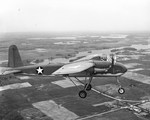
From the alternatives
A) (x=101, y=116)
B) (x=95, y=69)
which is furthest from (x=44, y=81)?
(x=95, y=69)

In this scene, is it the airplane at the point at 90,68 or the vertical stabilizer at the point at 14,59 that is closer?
the airplane at the point at 90,68

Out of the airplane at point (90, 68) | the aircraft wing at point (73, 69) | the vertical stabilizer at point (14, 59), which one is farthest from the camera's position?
the vertical stabilizer at point (14, 59)

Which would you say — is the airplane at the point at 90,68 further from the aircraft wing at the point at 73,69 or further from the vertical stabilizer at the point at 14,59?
the vertical stabilizer at the point at 14,59

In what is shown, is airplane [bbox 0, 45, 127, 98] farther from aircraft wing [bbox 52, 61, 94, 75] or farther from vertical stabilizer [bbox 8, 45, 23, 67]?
vertical stabilizer [bbox 8, 45, 23, 67]

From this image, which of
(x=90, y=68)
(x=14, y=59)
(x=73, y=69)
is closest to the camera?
(x=73, y=69)

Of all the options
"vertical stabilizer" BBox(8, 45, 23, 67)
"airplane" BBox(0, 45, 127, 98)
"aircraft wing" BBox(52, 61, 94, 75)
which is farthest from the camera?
"vertical stabilizer" BBox(8, 45, 23, 67)

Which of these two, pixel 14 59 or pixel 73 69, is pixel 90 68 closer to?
pixel 73 69

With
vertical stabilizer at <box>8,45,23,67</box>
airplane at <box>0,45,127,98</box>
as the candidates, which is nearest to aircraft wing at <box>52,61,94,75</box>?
airplane at <box>0,45,127,98</box>

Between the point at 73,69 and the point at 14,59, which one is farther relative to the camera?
the point at 14,59

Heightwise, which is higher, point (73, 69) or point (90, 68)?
point (73, 69)

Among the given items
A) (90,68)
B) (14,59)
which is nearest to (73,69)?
(90,68)

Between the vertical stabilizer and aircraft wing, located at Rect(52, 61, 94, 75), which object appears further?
the vertical stabilizer

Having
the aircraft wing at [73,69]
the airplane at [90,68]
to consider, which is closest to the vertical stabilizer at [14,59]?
the airplane at [90,68]
